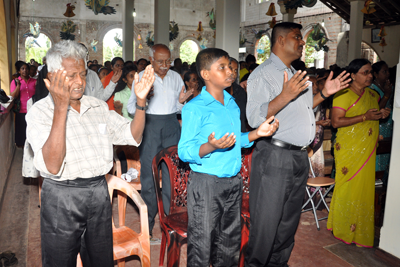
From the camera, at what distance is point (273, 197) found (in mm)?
2178

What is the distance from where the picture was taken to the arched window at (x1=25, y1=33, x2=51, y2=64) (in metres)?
19.2

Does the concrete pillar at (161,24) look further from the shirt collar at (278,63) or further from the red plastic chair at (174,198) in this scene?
A: the shirt collar at (278,63)

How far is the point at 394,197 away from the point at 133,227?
229 cm

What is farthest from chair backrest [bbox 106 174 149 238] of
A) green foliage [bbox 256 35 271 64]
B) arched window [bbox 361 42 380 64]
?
green foliage [bbox 256 35 271 64]

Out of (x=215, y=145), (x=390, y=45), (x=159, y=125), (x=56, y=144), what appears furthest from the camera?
(x=390, y=45)

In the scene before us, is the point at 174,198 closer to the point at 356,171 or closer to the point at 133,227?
the point at 133,227

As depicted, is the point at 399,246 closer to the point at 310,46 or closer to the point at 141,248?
the point at 141,248

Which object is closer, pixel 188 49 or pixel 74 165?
pixel 74 165

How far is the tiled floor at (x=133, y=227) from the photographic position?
269cm

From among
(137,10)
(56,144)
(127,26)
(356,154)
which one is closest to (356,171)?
(356,154)

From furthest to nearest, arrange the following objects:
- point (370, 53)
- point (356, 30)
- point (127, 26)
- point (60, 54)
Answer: point (370, 53) < point (127, 26) < point (356, 30) < point (60, 54)

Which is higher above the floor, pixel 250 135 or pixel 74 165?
pixel 250 135

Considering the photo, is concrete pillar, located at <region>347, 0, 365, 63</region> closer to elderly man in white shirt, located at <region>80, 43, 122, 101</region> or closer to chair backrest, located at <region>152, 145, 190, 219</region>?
elderly man in white shirt, located at <region>80, 43, 122, 101</region>

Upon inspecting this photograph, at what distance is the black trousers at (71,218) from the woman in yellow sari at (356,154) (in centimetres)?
215
